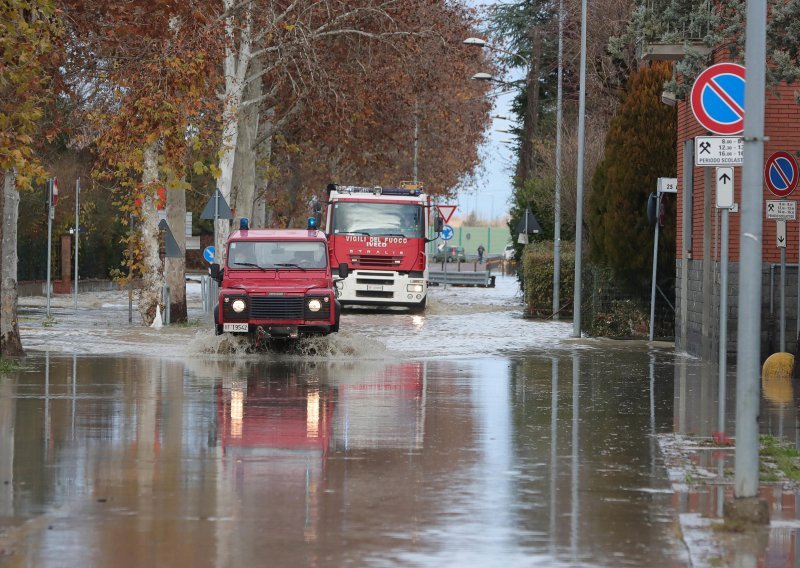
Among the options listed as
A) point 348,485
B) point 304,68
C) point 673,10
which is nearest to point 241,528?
point 348,485

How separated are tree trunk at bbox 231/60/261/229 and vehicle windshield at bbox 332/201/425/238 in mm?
2541

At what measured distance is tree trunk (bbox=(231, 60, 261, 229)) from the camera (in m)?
39.9

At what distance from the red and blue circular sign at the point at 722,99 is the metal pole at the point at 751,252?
2.52 metres

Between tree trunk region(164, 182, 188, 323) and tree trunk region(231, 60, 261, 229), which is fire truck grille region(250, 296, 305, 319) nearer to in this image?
tree trunk region(164, 182, 188, 323)

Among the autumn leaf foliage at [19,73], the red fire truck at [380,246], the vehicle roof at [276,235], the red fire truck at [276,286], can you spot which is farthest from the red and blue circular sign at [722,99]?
the red fire truck at [380,246]

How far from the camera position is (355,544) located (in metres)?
8.76

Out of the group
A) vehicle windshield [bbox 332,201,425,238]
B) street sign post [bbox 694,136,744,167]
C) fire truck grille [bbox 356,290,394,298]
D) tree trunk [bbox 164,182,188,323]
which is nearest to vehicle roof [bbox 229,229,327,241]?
tree trunk [bbox 164,182,188,323]

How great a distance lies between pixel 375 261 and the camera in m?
38.9

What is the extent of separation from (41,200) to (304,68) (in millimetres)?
17057

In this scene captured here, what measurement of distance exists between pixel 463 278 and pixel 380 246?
81.6 ft

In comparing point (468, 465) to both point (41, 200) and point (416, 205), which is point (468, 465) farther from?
point (41, 200)

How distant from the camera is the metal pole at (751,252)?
32.4 ft

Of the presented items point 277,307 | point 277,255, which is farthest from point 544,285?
point 277,307

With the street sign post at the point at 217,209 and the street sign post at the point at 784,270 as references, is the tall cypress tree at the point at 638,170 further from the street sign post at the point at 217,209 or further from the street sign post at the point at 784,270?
the street sign post at the point at 784,270
